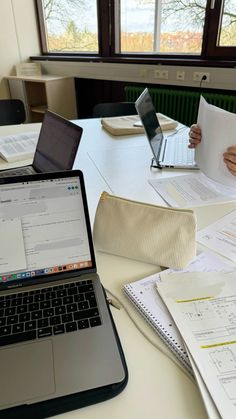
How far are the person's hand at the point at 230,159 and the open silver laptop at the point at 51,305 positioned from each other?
60cm

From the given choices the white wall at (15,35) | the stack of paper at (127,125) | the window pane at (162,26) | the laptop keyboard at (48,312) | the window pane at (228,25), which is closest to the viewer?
the laptop keyboard at (48,312)

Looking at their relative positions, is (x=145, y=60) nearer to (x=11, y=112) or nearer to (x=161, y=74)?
(x=161, y=74)

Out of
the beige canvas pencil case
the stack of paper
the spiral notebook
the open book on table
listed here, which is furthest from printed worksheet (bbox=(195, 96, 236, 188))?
the open book on table

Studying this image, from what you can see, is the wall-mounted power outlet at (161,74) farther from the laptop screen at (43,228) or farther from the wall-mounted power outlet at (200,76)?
the laptop screen at (43,228)

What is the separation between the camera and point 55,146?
1182mm

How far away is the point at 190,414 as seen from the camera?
493 millimetres

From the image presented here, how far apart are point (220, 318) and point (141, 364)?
0.59 ft

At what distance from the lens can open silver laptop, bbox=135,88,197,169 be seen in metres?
1.37

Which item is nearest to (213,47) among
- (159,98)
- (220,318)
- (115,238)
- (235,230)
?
(159,98)

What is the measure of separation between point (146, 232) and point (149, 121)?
815mm

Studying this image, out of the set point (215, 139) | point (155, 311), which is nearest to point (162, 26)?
point (215, 139)

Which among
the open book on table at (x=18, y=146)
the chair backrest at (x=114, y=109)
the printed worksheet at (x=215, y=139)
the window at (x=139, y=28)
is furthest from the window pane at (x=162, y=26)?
the printed worksheet at (x=215, y=139)

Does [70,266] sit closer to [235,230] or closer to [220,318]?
[220,318]

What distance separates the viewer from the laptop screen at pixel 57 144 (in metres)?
1.05
